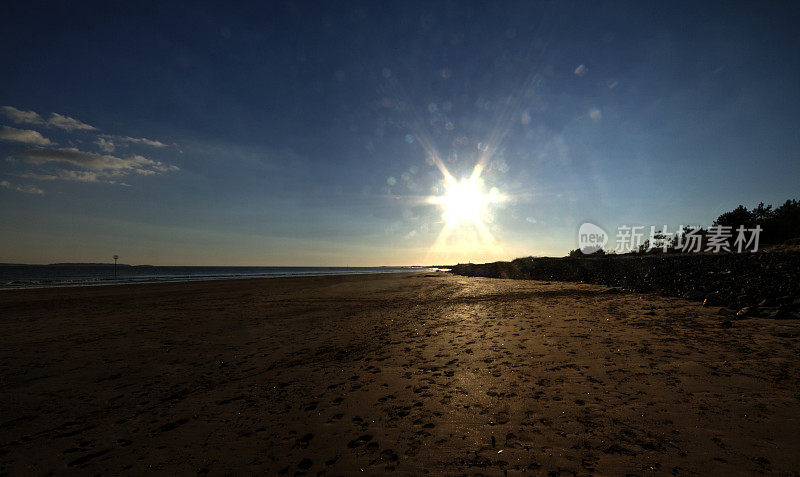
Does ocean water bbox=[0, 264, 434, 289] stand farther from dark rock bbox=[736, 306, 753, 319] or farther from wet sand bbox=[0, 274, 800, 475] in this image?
dark rock bbox=[736, 306, 753, 319]

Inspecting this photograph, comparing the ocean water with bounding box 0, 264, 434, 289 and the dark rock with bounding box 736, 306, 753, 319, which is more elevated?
the dark rock with bounding box 736, 306, 753, 319

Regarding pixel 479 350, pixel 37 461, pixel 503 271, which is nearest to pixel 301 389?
pixel 37 461

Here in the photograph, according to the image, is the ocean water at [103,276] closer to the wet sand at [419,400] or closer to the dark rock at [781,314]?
the wet sand at [419,400]

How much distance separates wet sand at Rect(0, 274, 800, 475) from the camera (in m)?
3.39

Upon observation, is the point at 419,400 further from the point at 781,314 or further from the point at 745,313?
the point at 781,314

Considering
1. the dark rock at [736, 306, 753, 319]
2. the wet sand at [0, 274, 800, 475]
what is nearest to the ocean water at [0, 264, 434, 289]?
the wet sand at [0, 274, 800, 475]

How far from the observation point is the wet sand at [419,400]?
3395mm

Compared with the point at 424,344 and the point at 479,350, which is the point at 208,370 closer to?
the point at 424,344

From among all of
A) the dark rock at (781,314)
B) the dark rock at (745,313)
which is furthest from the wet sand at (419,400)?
the dark rock at (745,313)

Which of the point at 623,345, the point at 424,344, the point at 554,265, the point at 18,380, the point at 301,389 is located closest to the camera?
the point at 301,389

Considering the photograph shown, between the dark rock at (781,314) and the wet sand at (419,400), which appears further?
the dark rock at (781,314)

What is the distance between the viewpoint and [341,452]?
143 inches

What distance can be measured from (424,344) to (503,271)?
35175 millimetres

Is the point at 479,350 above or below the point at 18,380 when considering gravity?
above
